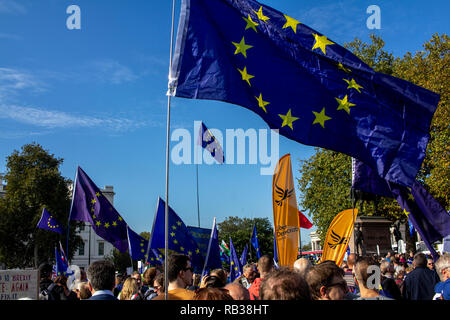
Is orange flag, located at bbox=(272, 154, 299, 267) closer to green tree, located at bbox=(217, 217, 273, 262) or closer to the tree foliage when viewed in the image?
the tree foliage

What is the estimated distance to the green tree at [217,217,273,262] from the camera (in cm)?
9625

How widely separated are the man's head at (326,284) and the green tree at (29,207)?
4557 centimetres

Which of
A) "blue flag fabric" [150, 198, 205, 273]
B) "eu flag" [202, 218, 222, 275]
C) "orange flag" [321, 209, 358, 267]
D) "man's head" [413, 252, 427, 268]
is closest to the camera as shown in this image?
"man's head" [413, 252, 427, 268]

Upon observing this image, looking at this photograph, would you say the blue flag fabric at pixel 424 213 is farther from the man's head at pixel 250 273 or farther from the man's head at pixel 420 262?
the man's head at pixel 250 273

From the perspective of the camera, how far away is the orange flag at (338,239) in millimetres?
9867

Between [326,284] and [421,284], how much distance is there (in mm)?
3885

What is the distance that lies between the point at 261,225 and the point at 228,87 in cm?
10235

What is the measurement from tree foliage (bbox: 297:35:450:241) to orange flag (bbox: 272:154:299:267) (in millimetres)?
15581

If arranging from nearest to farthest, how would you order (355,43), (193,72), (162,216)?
(193,72)
(162,216)
(355,43)

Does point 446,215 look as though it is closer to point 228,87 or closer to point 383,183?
point 383,183

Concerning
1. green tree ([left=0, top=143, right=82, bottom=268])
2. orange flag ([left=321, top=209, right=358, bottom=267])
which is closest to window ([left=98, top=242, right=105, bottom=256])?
green tree ([left=0, top=143, right=82, bottom=268])

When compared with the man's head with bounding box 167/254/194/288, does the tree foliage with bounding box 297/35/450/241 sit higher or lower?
higher
